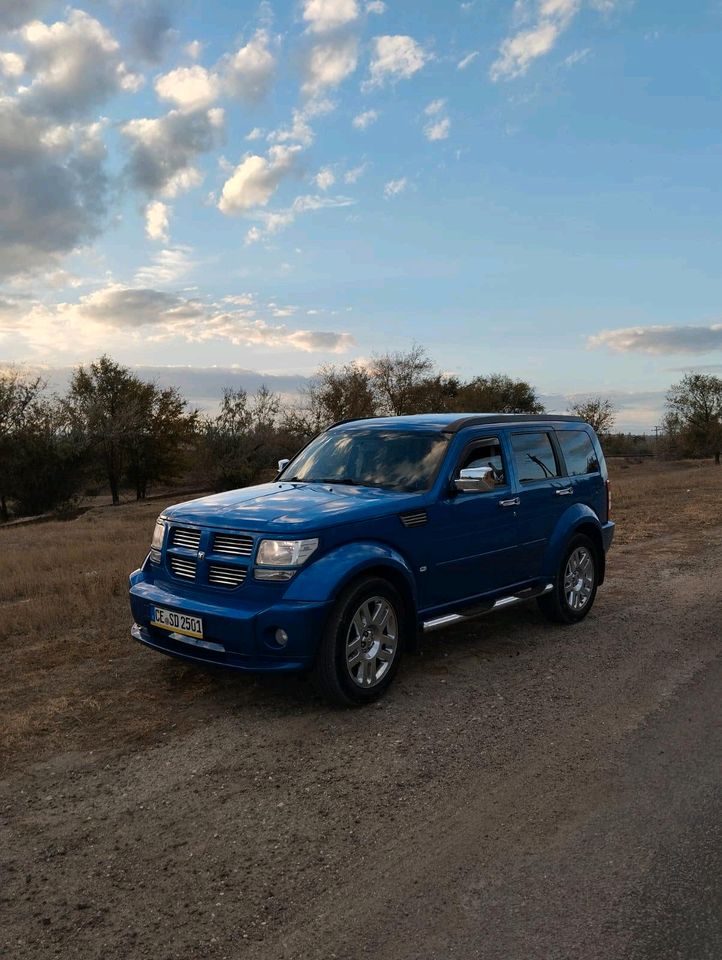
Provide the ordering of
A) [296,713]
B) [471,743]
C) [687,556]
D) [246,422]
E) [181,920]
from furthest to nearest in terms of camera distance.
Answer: [246,422] < [687,556] < [296,713] < [471,743] < [181,920]

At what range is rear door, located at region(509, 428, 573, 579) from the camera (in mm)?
6660

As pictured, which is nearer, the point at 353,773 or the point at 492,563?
the point at 353,773

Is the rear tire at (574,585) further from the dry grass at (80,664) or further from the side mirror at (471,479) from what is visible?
the dry grass at (80,664)

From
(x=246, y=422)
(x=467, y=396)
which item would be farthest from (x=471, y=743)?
(x=467, y=396)

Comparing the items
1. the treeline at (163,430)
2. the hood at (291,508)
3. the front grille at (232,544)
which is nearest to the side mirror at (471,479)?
the hood at (291,508)

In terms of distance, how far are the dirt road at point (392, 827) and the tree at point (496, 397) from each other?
169 ft

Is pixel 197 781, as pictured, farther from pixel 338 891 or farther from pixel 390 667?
pixel 390 667

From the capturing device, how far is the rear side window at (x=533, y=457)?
6.81 metres

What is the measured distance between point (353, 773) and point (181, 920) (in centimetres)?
136

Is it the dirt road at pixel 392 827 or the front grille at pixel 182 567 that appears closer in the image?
the dirt road at pixel 392 827

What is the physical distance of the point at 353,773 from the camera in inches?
162

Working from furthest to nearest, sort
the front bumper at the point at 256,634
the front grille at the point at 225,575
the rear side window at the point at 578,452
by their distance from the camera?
the rear side window at the point at 578,452
the front grille at the point at 225,575
the front bumper at the point at 256,634

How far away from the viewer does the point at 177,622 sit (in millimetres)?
5105

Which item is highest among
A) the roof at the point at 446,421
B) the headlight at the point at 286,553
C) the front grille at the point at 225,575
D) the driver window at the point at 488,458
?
the roof at the point at 446,421
